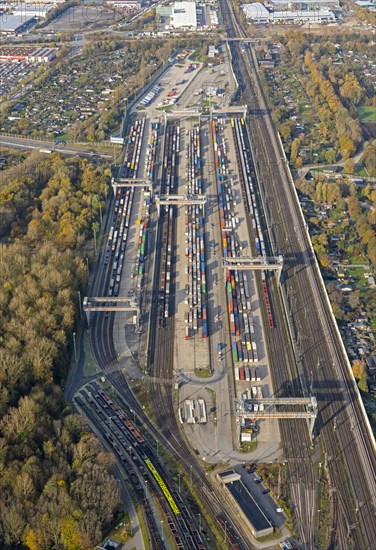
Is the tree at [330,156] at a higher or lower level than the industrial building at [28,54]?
lower

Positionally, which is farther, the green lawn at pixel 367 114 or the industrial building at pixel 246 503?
the green lawn at pixel 367 114

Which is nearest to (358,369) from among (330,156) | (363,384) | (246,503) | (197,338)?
→ (363,384)

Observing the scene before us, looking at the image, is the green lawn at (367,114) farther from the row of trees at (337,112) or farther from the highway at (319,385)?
the highway at (319,385)

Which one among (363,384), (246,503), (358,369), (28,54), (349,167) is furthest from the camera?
(28,54)

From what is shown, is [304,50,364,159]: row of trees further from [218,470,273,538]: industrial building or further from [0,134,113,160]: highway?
[218,470,273,538]: industrial building

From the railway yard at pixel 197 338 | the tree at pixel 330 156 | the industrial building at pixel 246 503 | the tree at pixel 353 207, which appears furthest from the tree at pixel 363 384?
the tree at pixel 330 156

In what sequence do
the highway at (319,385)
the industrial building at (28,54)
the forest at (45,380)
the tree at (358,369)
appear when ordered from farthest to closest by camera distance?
1. the industrial building at (28,54)
2. the tree at (358,369)
3. the highway at (319,385)
4. the forest at (45,380)

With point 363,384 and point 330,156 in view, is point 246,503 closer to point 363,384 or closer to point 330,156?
point 363,384

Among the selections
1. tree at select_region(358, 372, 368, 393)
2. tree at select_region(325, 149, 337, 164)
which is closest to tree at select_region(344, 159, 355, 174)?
tree at select_region(325, 149, 337, 164)
